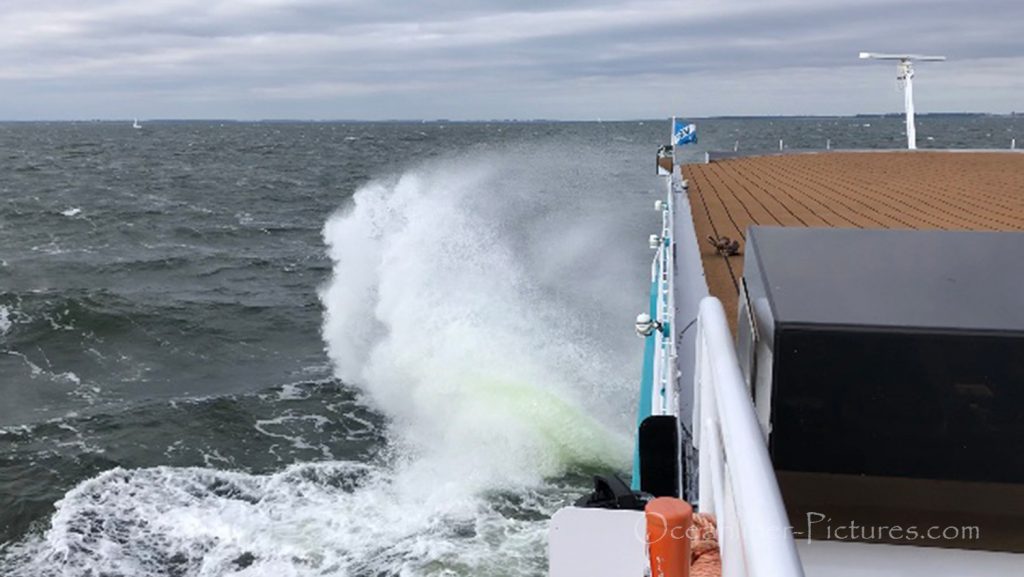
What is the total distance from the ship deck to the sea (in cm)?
355

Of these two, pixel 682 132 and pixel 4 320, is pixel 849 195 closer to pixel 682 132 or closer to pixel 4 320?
pixel 682 132

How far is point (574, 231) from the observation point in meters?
27.2

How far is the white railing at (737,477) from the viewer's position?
1191 mm

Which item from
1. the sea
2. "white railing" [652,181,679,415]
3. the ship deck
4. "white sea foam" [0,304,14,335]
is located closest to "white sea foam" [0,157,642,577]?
the sea

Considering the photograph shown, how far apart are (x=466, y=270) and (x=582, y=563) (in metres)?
17.4

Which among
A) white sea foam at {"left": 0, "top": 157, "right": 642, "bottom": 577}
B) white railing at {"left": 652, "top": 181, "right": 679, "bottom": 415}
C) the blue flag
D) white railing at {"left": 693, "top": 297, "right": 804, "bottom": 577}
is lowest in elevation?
white sea foam at {"left": 0, "top": 157, "right": 642, "bottom": 577}

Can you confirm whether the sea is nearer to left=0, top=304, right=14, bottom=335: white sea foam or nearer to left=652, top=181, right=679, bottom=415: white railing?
left=0, top=304, right=14, bottom=335: white sea foam

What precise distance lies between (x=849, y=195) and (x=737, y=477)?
36.4 feet

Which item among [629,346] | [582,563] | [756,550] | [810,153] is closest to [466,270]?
[629,346]

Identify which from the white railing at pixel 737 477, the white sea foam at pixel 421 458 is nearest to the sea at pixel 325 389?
the white sea foam at pixel 421 458

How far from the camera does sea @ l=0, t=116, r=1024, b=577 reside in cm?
944

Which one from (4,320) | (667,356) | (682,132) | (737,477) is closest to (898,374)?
(737,477)

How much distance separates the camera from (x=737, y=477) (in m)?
1.40

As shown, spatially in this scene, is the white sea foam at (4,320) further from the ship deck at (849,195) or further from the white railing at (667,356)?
the white railing at (667,356)
